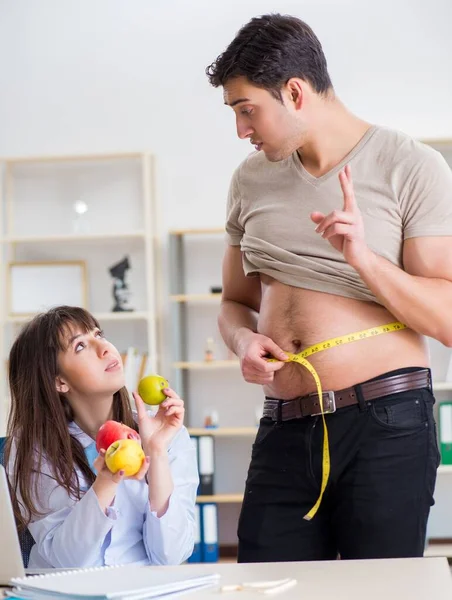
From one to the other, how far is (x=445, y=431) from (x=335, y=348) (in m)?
3.05

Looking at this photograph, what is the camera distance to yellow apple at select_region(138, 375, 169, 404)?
6.66 feet

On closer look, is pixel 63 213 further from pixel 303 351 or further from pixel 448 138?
pixel 303 351

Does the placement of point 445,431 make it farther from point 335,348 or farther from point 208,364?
point 335,348

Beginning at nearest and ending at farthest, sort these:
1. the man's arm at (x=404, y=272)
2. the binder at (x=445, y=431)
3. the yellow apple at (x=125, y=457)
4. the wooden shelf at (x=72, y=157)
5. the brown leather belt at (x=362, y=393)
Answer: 1. the yellow apple at (x=125, y=457)
2. the man's arm at (x=404, y=272)
3. the brown leather belt at (x=362, y=393)
4. the binder at (x=445, y=431)
5. the wooden shelf at (x=72, y=157)

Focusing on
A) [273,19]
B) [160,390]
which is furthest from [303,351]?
[273,19]

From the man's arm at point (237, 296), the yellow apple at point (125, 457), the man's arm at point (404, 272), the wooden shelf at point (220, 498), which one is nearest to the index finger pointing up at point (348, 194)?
the man's arm at point (404, 272)

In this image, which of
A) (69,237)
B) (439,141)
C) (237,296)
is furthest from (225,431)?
(237,296)

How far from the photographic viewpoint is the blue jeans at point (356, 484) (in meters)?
1.88

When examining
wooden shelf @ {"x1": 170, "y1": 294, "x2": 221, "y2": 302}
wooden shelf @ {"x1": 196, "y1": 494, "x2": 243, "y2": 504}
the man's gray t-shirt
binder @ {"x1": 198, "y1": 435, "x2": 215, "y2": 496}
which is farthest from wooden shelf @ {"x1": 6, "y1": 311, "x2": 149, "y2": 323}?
the man's gray t-shirt

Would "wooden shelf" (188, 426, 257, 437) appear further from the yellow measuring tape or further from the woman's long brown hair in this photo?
the yellow measuring tape

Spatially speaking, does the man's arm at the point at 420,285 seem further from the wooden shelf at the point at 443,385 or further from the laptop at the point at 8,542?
the wooden shelf at the point at 443,385

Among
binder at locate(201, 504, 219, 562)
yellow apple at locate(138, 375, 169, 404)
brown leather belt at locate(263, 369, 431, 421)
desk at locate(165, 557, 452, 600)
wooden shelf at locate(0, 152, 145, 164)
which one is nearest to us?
desk at locate(165, 557, 452, 600)

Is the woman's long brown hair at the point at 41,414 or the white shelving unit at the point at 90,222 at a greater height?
the white shelving unit at the point at 90,222

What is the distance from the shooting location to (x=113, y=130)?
5.40 meters
